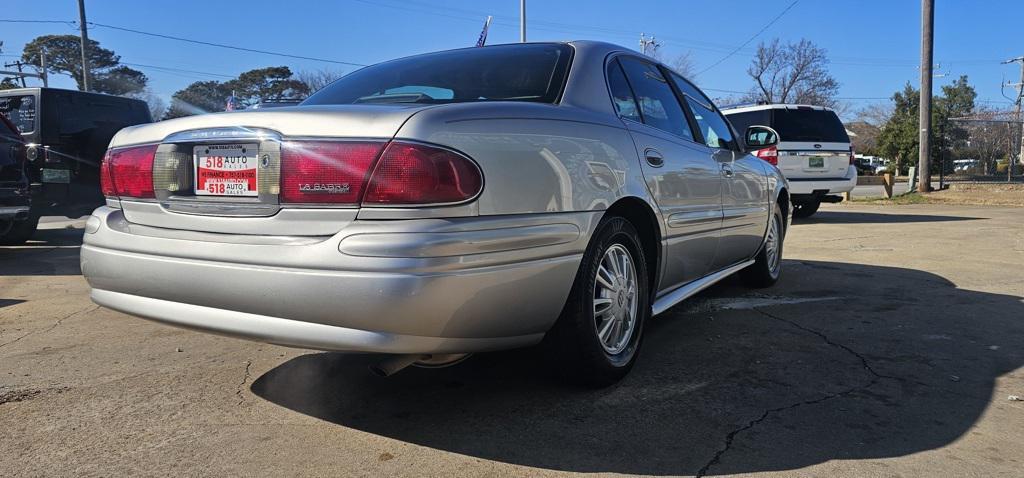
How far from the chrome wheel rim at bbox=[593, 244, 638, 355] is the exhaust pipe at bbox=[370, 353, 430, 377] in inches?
30.3

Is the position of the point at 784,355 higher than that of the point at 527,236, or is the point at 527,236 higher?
the point at 527,236

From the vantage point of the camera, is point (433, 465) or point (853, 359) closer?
point (433, 465)

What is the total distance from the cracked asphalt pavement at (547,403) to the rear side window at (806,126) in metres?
6.40

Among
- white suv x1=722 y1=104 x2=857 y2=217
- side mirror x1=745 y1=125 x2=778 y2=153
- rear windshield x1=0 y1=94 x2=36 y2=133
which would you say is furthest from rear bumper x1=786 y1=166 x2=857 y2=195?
rear windshield x1=0 y1=94 x2=36 y2=133

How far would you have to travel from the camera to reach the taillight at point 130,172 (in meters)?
2.67

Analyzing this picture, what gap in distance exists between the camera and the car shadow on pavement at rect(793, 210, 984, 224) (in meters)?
11.5

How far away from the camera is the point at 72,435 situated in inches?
100

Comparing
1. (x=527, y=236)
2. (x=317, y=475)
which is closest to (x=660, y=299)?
(x=527, y=236)

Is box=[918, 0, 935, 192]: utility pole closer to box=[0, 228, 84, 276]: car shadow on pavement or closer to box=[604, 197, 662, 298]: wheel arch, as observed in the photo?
box=[604, 197, 662, 298]: wheel arch

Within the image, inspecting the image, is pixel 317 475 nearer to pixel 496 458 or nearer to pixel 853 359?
pixel 496 458

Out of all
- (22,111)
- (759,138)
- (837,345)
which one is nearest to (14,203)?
(22,111)

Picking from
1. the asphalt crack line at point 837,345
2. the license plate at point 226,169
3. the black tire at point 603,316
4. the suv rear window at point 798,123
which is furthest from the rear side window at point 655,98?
the suv rear window at point 798,123

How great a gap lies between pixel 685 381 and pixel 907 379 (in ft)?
3.28

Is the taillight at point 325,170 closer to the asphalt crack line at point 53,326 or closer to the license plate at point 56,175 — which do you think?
the asphalt crack line at point 53,326
